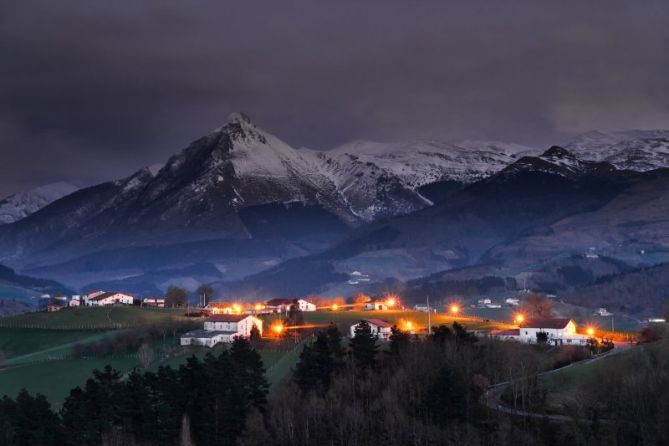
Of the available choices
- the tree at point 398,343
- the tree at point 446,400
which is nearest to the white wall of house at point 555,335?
the tree at point 398,343

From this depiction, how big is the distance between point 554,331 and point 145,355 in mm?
48459

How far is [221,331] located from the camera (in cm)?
11475

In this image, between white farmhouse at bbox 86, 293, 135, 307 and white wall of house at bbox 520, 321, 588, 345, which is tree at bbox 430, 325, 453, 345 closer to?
white wall of house at bbox 520, 321, 588, 345

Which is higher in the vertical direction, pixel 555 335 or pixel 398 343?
pixel 555 335

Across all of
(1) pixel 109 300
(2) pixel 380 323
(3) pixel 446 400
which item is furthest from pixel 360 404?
(1) pixel 109 300

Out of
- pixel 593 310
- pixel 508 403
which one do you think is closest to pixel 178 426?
pixel 508 403

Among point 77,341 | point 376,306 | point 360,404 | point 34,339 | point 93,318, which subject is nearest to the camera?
point 360,404

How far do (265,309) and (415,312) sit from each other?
100ft

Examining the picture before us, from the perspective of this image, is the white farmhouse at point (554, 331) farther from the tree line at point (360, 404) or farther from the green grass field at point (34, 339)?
the green grass field at point (34, 339)

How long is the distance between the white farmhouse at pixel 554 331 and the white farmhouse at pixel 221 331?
35273 millimetres

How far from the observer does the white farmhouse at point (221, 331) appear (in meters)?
109

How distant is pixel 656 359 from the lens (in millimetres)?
67812

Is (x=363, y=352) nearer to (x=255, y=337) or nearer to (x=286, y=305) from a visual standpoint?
(x=255, y=337)

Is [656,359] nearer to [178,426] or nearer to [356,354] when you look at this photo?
[356,354]
